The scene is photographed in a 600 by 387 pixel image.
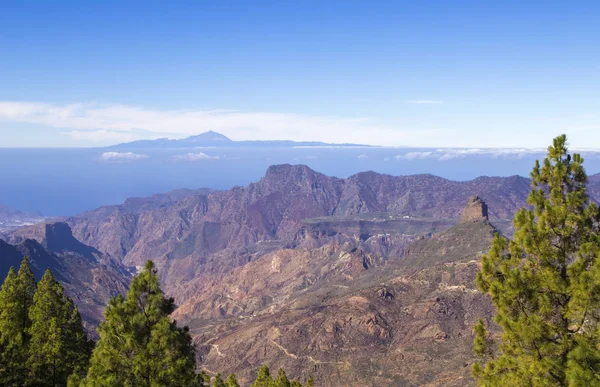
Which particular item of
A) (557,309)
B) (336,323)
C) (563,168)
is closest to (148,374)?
(557,309)

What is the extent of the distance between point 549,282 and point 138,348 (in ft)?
51.5

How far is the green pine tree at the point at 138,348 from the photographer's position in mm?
19141

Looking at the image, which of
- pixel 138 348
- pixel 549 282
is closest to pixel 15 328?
pixel 138 348

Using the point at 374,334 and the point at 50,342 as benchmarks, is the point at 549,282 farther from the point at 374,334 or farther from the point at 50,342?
the point at 374,334

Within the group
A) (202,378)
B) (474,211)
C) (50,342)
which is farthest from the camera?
(474,211)

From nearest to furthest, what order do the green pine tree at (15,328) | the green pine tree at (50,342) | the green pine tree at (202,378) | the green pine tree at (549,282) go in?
the green pine tree at (549,282) → the green pine tree at (202,378) → the green pine tree at (15,328) → the green pine tree at (50,342)

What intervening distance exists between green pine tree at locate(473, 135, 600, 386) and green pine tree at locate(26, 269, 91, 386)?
22.8 metres

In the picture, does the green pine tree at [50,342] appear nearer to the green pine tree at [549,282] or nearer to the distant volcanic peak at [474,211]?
the green pine tree at [549,282]

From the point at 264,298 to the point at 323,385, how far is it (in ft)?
294

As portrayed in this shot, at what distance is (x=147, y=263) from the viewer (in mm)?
19609

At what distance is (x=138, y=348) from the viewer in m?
19.3

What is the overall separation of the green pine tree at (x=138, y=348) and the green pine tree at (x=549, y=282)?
11.8 meters

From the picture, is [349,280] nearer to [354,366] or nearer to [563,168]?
[354,366]

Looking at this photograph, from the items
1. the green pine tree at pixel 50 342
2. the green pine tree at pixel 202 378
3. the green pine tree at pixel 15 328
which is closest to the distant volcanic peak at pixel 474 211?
the green pine tree at pixel 202 378
